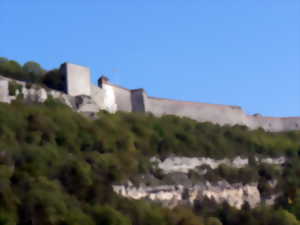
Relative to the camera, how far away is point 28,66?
106 feet

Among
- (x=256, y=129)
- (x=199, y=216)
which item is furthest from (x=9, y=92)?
(x=256, y=129)

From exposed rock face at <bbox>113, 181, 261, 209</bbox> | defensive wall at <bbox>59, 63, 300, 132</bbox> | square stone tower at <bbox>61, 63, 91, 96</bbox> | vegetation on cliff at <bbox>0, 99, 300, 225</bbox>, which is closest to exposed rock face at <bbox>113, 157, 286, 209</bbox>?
exposed rock face at <bbox>113, 181, 261, 209</bbox>

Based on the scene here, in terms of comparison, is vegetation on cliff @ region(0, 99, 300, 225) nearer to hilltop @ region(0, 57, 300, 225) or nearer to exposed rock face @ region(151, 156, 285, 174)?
hilltop @ region(0, 57, 300, 225)

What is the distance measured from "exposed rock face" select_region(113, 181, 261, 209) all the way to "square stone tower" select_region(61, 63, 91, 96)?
17.6 feet

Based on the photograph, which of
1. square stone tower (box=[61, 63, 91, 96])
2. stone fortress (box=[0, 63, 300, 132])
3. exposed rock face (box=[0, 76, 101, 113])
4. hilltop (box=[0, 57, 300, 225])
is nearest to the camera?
hilltop (box=[0, 57, 300, 225])

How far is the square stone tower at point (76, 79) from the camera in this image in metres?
28.5

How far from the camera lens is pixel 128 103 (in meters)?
31.5

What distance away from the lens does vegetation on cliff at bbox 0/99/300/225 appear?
65.6ft

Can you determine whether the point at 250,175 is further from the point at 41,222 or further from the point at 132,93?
the point at 41,222

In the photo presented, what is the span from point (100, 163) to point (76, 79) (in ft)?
19.9

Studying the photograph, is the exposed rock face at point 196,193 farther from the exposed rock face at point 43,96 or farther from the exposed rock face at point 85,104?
the exposed rock face at point 43,96

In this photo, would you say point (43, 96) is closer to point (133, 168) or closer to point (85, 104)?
point (85, 104)

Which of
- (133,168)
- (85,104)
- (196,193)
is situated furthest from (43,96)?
(196,193)

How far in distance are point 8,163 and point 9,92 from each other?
5380 mm
